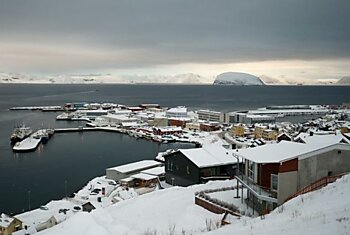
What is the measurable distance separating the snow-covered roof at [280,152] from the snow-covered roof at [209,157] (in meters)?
4.25

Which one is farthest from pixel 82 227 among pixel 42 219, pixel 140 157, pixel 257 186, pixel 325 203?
pixel 140 157

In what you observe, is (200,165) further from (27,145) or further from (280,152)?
(27,145)

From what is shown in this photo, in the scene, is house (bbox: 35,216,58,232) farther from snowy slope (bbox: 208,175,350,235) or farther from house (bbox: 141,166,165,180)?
snowy slope (bbox: 208,175,350,235)

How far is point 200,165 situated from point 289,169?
5.20 m

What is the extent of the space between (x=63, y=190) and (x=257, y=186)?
11449 mm

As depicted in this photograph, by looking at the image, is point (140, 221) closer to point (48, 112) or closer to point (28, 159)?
point (28, 159)

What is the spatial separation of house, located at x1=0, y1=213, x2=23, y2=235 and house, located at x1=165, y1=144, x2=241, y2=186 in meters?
4.86

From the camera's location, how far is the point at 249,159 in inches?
265

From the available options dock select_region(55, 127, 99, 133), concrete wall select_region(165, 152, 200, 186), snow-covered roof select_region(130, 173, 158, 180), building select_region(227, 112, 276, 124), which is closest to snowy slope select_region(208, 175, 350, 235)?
concrete wall select_region(165, 152, 200, 186)

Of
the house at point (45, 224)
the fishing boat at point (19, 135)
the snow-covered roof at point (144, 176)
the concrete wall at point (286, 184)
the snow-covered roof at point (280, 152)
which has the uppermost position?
the snow-covered roof at point (280, 152)

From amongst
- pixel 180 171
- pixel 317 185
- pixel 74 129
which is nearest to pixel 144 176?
pixel 180 171

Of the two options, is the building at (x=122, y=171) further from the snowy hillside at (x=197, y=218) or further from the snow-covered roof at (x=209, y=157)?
the snowy hillside at (x=197, y=218)

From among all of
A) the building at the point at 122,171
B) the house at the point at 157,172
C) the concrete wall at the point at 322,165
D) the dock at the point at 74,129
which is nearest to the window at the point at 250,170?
the concrete wall at the point at 322,165

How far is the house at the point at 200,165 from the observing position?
1152cm
